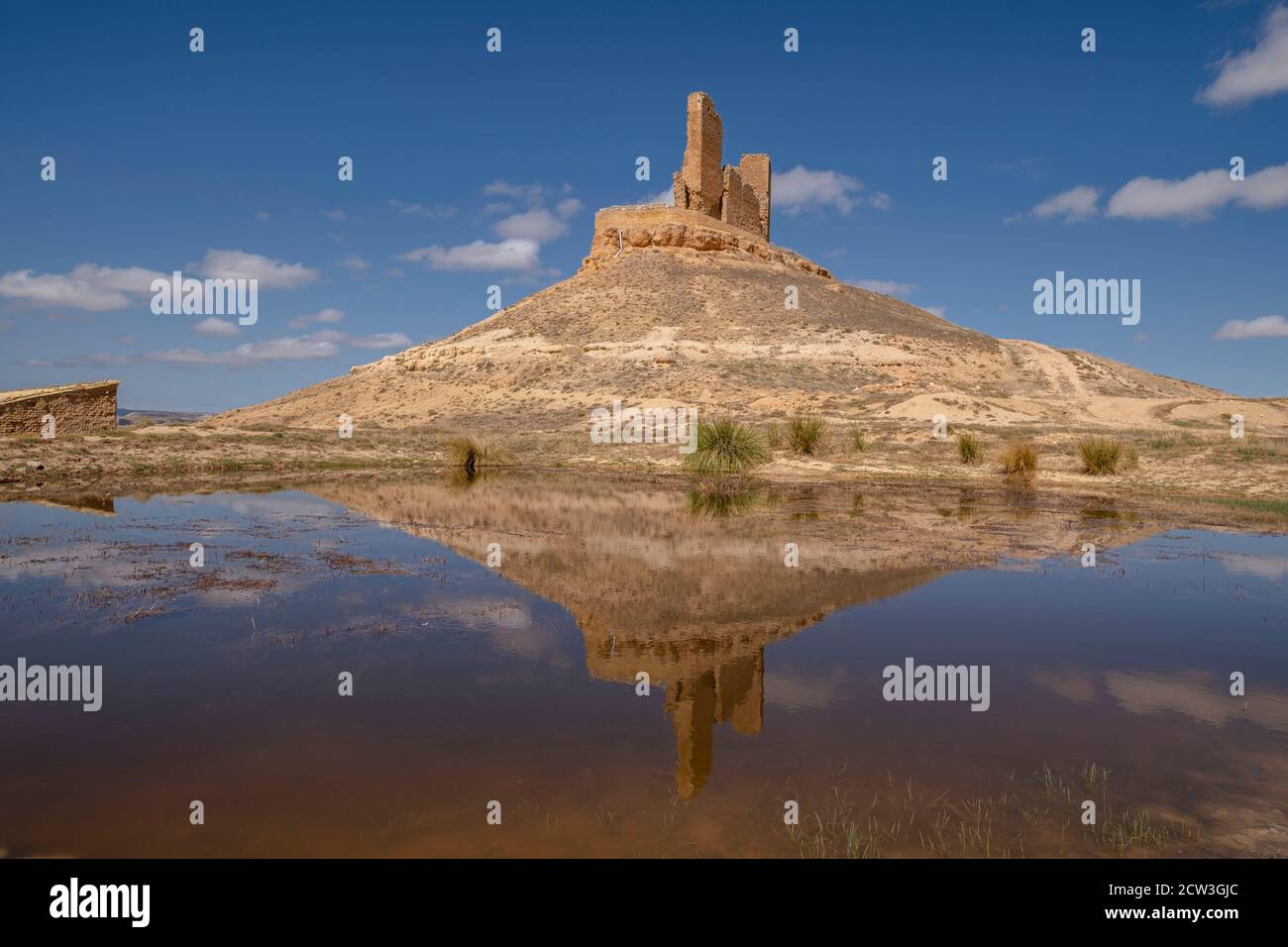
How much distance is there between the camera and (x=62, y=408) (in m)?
26.1

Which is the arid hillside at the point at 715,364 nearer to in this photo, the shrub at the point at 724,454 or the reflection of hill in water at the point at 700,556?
the shrub at the point at 724,454

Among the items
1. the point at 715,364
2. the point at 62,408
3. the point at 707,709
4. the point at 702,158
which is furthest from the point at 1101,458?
the point at 702,158

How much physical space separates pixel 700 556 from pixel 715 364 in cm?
3804

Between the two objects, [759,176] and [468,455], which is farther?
[759,176]

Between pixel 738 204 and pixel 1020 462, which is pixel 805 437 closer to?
pixel 1020 462

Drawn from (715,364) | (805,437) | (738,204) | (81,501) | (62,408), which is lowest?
(81,501)

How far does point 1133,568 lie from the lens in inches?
436

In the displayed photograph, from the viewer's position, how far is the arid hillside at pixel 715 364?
38.5 meters

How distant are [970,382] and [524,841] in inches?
1916

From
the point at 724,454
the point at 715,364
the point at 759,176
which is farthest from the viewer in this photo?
the point at 759,176
